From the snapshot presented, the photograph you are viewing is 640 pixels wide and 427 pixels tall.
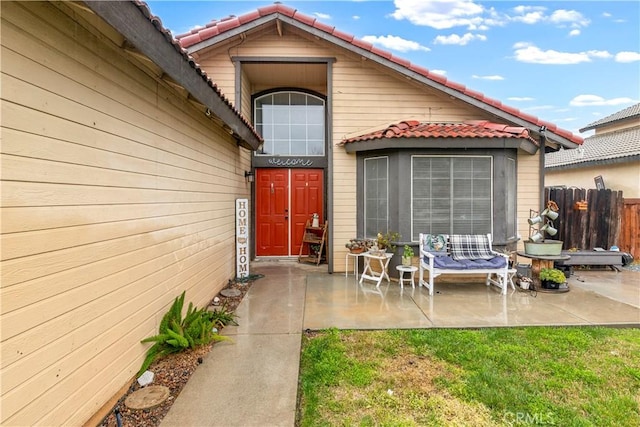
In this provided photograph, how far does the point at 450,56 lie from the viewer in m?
13.2

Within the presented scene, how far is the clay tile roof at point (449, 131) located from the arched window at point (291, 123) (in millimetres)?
1707

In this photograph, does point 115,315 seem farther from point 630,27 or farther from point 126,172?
point 630,27

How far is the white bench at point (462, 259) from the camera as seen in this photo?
516 cm

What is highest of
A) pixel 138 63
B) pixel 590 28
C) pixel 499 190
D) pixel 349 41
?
pixel 590 28

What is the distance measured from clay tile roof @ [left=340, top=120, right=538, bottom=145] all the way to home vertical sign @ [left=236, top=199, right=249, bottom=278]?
2.49 metres

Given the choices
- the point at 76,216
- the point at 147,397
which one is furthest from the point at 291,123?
the point at 147,397

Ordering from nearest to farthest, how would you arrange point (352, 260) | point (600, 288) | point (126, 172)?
point (126, 172)
point (600, 288)
point (352, 260)

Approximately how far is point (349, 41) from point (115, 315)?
19.9ft

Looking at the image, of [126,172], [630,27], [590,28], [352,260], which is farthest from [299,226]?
[590,28]

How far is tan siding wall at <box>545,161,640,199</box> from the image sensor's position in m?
9.83

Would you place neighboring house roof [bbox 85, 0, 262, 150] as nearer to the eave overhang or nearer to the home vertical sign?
the home vertical sign

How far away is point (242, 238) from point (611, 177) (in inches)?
482

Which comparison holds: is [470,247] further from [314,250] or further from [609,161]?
[609,161]

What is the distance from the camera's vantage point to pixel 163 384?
8.65 ft
